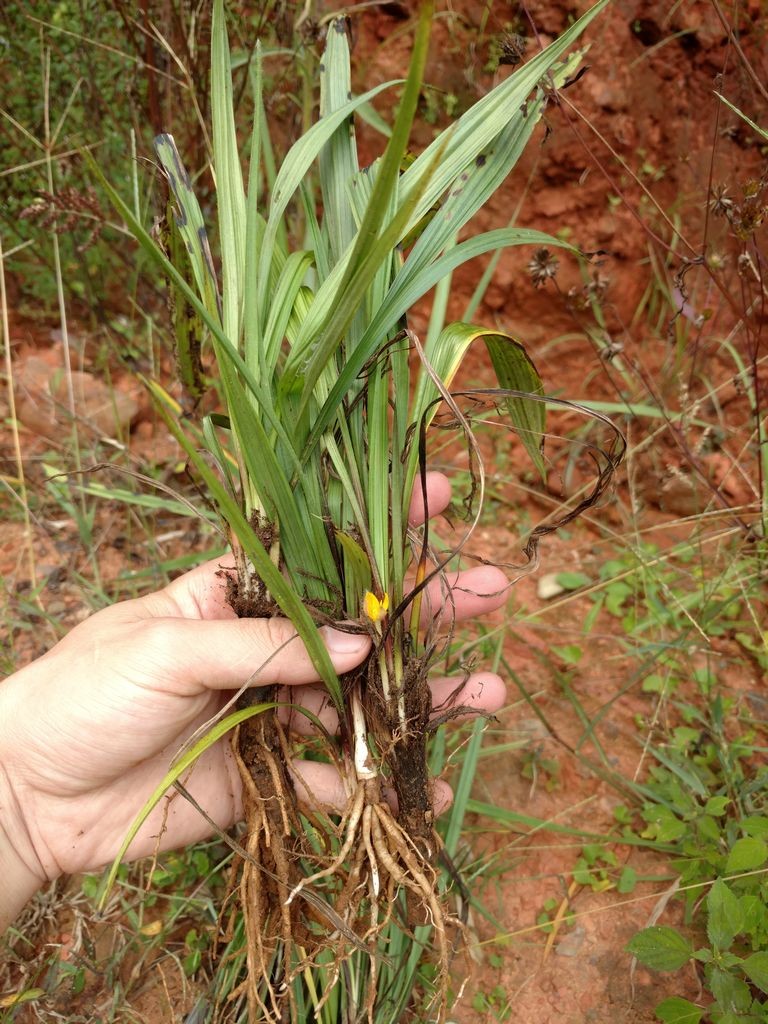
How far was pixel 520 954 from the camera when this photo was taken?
120 centimetres

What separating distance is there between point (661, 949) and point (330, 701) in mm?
543

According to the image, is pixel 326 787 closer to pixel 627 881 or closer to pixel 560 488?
pixel 627 881

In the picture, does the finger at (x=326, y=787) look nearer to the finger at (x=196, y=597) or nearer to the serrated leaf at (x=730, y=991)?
the finger at (x=196, y=597)

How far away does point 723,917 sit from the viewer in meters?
0.92

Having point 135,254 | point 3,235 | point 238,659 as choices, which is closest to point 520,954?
point 238,659

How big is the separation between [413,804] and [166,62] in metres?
1.82

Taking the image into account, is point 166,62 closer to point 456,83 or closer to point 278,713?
point 456,83

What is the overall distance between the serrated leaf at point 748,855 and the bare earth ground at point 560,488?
0.87ft

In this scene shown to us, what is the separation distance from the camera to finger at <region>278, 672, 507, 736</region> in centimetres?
110

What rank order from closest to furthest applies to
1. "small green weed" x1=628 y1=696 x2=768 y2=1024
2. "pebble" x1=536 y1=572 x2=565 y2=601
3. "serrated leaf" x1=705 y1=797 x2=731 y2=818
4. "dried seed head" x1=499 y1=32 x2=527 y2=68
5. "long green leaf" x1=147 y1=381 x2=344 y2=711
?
"long green leaf" x1=147 y1=381 x2=344 y2=711 → "small green weed" x1=628 y1=696 x2=768 y2=1024 → "dried seed head" x1=499 y1=32 x2=527 y2=68 → "serrated leaf" x1=705 y1=797 x2=731 y2=818 → "pebble" x1=536 y1=572 x2=565 y2=601

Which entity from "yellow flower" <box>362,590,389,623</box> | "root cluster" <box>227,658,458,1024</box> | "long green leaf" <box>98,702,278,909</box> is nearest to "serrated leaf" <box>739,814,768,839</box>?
"root cluster" <box>227,658,458,1024</box>

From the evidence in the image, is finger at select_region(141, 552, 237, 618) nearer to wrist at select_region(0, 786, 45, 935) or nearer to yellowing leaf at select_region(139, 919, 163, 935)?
wrist at select_region(0, 786, 45, 935)

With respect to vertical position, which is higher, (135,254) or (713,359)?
(135,254)

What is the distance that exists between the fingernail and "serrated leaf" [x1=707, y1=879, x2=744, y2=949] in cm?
54
